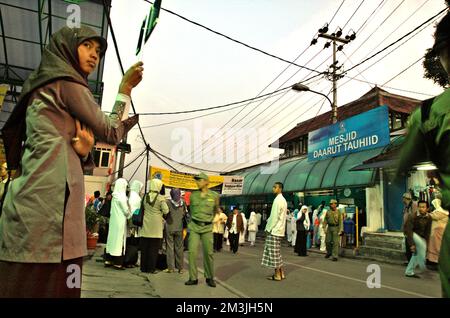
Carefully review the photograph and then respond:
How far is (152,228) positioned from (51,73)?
237 inches

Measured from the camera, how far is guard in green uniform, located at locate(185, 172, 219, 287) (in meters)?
6.00

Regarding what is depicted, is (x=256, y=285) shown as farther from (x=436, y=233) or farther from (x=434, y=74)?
(x=434, y=74)

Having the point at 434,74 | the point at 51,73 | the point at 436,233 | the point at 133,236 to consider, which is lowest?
the point at 133,236

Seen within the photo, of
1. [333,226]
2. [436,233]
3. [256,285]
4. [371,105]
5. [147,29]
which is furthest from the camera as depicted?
[371,105]

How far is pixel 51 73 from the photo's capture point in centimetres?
164

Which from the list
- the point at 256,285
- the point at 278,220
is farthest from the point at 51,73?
the point at 278,220

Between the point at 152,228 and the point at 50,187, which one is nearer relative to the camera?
the point at 50,187

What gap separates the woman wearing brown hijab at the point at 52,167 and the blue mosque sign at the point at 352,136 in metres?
14.3

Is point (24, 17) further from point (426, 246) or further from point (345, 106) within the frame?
point (345, 106)

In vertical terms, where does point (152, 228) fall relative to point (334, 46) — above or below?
below

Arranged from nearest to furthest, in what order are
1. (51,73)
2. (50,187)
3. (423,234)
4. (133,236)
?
(50,187), (51,73), (133,236), (423,234)
